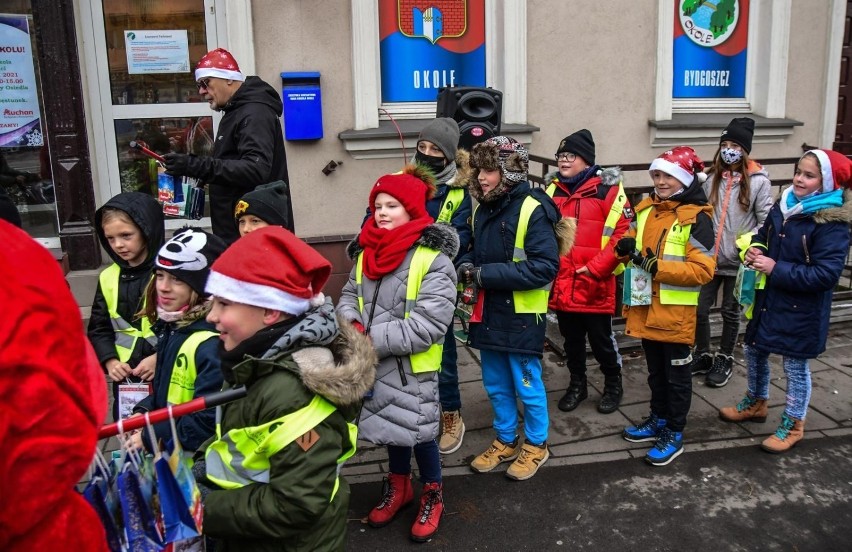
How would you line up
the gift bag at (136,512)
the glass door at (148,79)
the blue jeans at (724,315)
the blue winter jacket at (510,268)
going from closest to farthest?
1. the gift bag at (136,512)
2. the blue winter jacket at (510,268)
3. the blue jeans at (724,315)
4. the glass door at (148,79)

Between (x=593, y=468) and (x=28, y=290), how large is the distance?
3612 millimetres

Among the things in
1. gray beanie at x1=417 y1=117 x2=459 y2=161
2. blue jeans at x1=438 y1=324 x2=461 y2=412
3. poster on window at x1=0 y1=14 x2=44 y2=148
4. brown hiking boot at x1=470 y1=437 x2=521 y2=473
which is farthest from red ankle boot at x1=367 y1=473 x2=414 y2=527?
poster on window at x1=0 y1=14 x2=44 y2=148

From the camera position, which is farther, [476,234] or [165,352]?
[476,234]

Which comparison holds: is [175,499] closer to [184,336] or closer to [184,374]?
[184,374]

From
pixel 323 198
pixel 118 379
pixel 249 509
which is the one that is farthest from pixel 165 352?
pixel 323 198

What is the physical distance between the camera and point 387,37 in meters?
6.81

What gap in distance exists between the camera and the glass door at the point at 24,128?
19.5ft

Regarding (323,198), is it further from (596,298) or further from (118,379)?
(118,379)

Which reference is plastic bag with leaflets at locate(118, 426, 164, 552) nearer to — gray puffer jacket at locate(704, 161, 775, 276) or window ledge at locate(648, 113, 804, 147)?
gray puffer jacket at locate(704, 161, 775, 276)

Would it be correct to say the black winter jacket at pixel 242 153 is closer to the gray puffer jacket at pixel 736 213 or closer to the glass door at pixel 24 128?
the glass door at pixel 24 128

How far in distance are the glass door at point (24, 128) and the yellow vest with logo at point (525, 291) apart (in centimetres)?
436

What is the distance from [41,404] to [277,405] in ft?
3.32

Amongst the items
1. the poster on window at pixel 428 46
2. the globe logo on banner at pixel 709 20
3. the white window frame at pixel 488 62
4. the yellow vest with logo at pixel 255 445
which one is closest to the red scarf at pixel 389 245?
the yellow vest with logo at pixel 255 445

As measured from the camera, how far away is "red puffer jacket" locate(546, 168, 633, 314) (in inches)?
181
